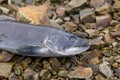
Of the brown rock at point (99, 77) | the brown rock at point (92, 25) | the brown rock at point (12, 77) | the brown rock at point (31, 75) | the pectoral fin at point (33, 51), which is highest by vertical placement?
the brown rock at point (92, 25)

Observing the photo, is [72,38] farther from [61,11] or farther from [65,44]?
[61,11]

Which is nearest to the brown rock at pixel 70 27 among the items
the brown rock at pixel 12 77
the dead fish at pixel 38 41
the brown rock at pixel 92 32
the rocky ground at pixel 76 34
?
the rocky ground at pixel 76 34

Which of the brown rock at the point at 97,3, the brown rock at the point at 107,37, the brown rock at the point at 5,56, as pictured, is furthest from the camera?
the brown rock at the point at 97,3

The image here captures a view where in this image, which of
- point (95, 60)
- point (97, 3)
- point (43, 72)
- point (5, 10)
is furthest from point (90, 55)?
point (5, 10)

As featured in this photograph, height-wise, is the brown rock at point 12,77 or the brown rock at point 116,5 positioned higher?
the brown rock at point 116,5

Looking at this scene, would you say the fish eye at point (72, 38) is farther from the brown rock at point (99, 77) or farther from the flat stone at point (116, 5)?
the flat stone at point (116, 5)

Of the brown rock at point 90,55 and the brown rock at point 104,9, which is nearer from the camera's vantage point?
the brown rock at point 90,55

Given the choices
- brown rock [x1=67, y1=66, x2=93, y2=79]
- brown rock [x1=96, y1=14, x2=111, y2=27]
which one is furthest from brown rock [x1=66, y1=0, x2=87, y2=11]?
brown rock [x1=67, y1=66, x2=93, y2=79]
